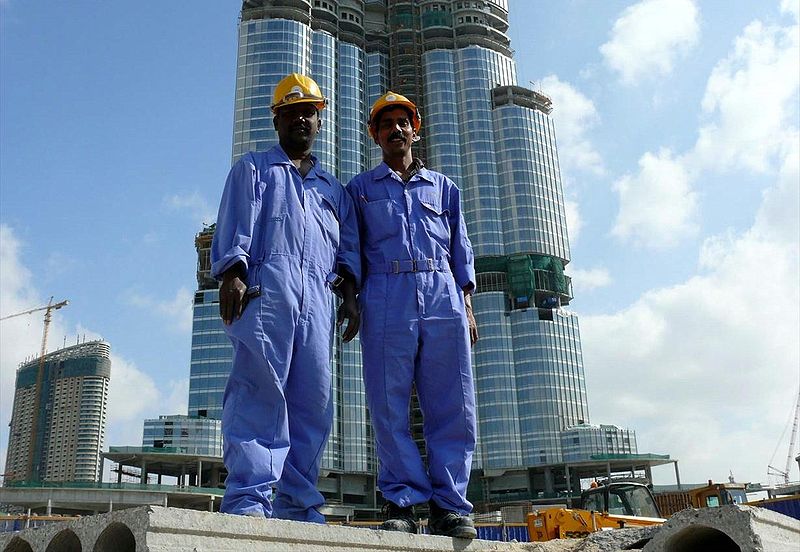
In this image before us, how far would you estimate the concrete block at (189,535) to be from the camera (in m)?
2.35

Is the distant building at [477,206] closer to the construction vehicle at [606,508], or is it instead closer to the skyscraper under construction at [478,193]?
the skyscraper under construction at [478,193]

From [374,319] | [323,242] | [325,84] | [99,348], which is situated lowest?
[374,319]

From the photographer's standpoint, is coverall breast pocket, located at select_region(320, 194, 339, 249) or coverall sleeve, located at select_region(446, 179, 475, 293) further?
coverall sleeve, located at select_region(446, 179, 475, 293)

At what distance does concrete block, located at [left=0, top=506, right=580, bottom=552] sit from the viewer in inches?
92.6

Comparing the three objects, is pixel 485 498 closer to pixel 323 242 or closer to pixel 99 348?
pixel 323 242

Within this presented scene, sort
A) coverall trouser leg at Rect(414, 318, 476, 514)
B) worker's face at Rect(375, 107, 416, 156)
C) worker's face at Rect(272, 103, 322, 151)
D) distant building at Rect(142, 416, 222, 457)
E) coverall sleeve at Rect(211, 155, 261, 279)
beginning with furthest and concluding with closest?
distant building at Rect(142, 416, 222, 457) < worker's face at Rect(375, 107, 416, 156) < worker's face at Rect(272, 103, 322, 151) < coverall trouser leg at Rect(414, 318, 476, 514) < coverall sleeve at Rect(211, 155, 261, 279)

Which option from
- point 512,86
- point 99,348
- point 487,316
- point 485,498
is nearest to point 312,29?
point 512,86

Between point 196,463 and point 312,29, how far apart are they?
40.1 m

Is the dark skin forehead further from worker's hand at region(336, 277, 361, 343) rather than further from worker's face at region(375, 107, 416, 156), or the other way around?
worker's hand at region(336, 277, 361, 343)

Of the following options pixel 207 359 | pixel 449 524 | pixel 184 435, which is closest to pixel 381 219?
pixel 449 524

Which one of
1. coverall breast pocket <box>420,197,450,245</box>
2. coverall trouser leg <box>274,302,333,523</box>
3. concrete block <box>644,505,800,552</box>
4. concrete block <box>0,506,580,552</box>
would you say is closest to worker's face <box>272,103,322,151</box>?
coverall breast pocket <box>420,197,450,245</box>

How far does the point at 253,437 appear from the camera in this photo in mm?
Result: 3531

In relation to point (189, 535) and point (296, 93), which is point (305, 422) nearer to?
point (189, 535)

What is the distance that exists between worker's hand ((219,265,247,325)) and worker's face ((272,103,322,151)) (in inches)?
37.3
